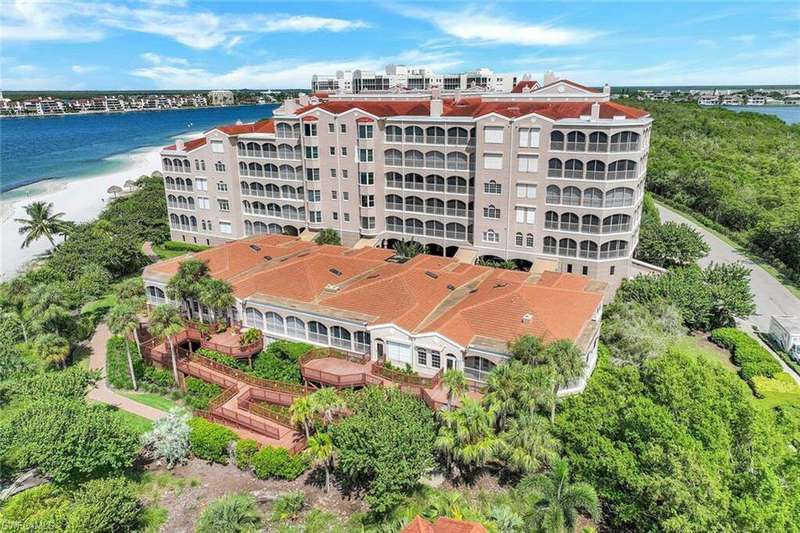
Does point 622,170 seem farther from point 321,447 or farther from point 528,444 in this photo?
point 321,447

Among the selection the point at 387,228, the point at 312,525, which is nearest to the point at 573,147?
the point at 387,228

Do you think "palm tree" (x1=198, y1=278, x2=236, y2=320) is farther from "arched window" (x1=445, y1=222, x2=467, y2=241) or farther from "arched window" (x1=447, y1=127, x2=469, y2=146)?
"arched window" (x1=447, y1=127, x2=469, y2=146)

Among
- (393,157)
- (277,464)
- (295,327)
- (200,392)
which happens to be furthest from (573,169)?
(200,392)

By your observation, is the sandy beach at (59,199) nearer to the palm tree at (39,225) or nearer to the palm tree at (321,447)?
the palm tree at (39,225)

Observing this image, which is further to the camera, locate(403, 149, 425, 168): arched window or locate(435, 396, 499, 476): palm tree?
locate(403, 149, 425, 168): arched window

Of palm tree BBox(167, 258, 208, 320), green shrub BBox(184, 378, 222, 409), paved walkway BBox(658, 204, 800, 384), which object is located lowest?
paved walkway BBox(658, 204, 800, 384)

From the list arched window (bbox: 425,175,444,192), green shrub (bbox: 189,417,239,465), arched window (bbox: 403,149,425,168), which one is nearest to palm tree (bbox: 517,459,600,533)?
green shrub (bbox: 189,417,239,465)
